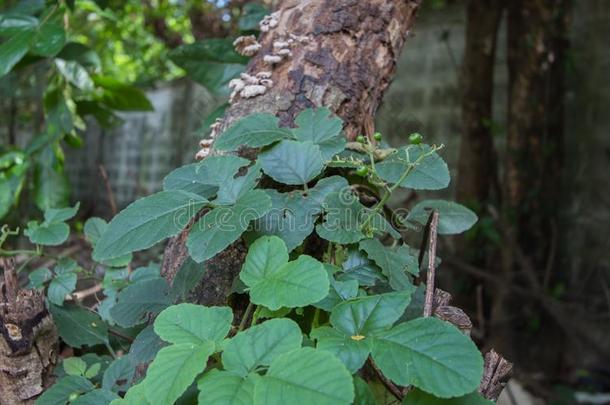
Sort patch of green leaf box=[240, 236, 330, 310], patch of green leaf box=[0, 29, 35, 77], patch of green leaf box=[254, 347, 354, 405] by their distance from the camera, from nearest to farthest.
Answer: patch of green leaf box=[254, 347, 354, 405] < patch of green leaf box=[240, 236, 330, 310] < patch of green leaf box=[0, 29, 35, 77]

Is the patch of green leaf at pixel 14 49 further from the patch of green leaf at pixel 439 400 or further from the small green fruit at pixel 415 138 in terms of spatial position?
the patch of green leaf at pixel 439 400

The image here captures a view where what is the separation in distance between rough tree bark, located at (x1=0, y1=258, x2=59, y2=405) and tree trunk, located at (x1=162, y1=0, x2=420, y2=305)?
0.21m

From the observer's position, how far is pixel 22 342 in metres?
0.92

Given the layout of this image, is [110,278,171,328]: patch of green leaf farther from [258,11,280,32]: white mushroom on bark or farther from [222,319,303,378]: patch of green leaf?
[258,11,280,32]: white mushroom on bark

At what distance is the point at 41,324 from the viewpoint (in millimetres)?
945

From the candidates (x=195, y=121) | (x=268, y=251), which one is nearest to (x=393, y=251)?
(x=268, y=251)

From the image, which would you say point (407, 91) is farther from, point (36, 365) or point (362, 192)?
point (36, 365)

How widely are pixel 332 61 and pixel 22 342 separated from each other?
2.40 ft

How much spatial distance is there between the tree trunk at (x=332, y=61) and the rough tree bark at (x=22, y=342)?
0.68 feet

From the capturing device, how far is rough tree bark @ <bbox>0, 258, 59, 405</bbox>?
2.99ft

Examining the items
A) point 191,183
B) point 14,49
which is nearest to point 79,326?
point 191,183

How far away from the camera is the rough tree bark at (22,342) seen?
35.8 inches

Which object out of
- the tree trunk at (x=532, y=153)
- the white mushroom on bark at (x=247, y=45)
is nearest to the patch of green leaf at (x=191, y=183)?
the white mushroom on bark at (x=247, y=45)
